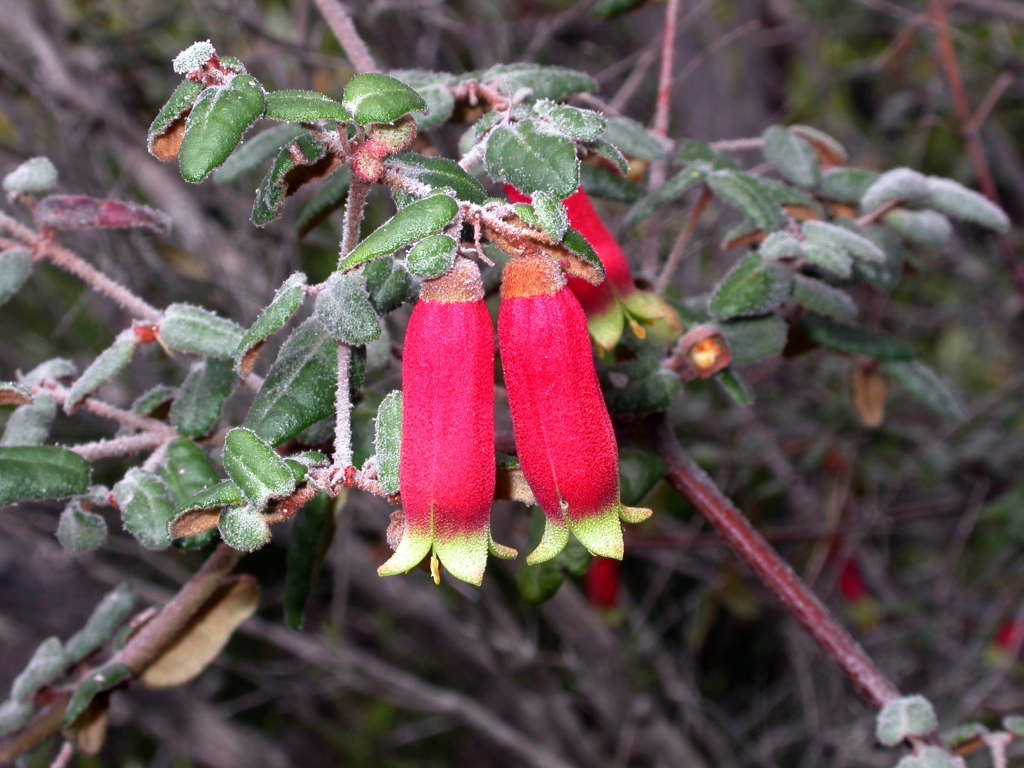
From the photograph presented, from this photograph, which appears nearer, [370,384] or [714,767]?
[370,384]

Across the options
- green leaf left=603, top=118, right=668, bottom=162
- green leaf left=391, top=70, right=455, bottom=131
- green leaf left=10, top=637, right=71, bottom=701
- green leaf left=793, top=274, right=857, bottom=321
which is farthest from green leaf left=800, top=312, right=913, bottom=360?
green leaf left=10, top=637, right=71, bottom=701

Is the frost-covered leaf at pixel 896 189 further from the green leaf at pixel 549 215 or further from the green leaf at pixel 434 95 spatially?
the green leaf at pixel 549 215

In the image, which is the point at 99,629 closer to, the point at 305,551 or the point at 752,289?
the point at 305,551

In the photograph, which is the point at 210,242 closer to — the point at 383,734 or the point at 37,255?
the point at 37,255

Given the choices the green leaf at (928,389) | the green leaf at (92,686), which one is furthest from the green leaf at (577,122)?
the green leaf at (928,389)

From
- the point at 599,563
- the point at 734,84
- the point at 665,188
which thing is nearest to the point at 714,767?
the point at 599,563

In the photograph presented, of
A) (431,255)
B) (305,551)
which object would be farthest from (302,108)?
(305,551)

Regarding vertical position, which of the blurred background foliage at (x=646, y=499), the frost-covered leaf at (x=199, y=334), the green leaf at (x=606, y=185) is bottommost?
the blurred background foliage at (x=646, y=499)
